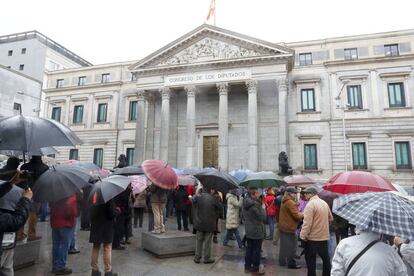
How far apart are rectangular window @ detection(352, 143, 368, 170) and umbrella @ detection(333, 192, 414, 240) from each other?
2468 cm

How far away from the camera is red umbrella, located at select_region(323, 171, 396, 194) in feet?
20.5

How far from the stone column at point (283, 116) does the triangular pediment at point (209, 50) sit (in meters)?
2.43

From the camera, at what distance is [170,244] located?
26.4ft

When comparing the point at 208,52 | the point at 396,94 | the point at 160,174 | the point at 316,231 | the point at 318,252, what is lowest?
the point at 318,252

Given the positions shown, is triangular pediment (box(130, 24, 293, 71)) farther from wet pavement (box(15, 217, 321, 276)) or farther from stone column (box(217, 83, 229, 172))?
wet pavement (box(15, 217, 321, 276))

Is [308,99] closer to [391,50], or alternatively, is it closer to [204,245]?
[391,50]

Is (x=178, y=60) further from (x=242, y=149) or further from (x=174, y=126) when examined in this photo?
(x=242, y=149)

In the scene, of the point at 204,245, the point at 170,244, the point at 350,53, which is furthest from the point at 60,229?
the point at 350,53

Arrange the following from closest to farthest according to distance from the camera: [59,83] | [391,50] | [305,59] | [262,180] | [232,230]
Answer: [232,230], [262,180], [391,50], [305,59], [59,83]

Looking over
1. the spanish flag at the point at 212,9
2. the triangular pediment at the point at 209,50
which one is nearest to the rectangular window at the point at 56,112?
the triangular pediment at the point at 209,50

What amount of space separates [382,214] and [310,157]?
24937 millimetres

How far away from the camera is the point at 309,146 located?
26938 millimetres

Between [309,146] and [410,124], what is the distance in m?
8.16

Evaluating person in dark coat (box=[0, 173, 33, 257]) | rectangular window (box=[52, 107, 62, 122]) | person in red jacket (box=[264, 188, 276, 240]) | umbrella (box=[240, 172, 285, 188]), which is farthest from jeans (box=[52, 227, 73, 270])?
rectangular window (box=[52, 107, 62, 122])
